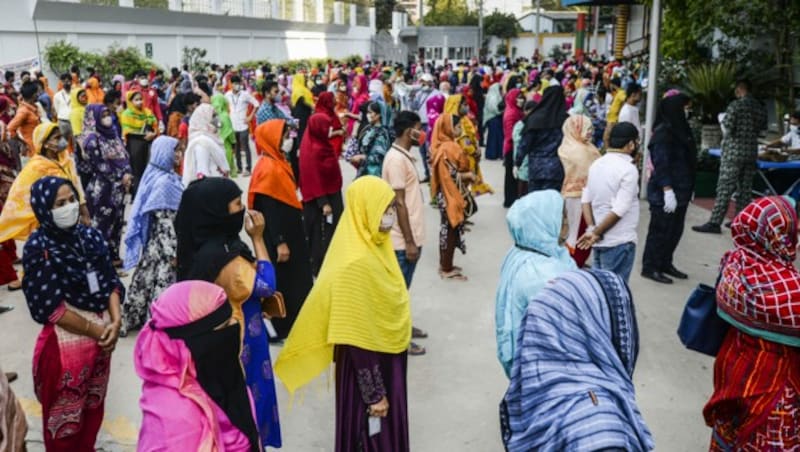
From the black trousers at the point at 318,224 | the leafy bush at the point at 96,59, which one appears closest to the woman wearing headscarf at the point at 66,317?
the black trousers at the point at 318,224

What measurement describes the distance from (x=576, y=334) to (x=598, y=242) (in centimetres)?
272

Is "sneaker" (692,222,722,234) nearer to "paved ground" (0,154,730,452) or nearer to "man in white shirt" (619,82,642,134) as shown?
"paved ground" (0,154,730,452)

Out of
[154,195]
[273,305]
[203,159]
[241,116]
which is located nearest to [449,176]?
[203,159]

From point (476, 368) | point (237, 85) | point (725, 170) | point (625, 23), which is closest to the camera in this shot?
point (476, 368)

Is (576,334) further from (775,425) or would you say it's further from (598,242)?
(598,242)

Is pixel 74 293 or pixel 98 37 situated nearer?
pixel 74 293

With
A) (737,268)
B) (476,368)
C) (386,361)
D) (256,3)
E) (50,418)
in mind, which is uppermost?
(256,3)

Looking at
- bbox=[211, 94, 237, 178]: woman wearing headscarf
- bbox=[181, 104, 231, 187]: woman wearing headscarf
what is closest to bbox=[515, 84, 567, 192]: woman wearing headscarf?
bbox=[181, 104, 231, 187]: woman wearing headscarf

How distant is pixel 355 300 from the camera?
3049 millimetres

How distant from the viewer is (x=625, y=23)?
80.6 feet

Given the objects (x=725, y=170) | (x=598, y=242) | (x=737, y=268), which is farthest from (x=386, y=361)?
(x=725, y=170)

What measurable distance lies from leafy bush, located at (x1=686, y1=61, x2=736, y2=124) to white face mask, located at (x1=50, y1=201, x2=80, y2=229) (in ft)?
32.6

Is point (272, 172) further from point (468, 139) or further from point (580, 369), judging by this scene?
point (468, 139)

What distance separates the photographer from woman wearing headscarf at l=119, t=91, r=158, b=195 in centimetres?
909
